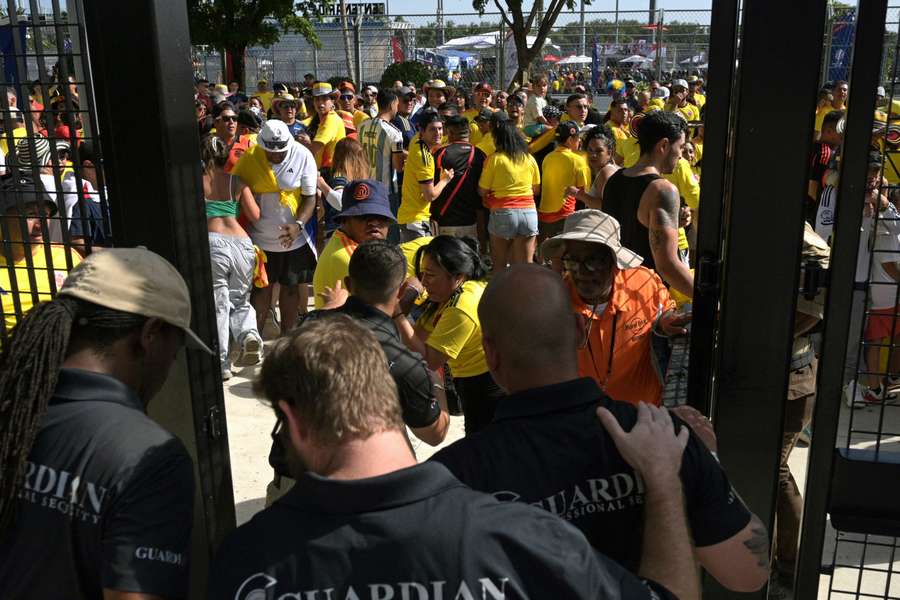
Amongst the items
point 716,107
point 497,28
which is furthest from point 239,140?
point 497,28

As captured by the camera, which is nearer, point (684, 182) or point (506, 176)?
point (684, 182)

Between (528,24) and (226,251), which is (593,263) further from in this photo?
(528,24)

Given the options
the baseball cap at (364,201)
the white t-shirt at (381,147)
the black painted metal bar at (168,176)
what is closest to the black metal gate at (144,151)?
the black painted metal bar at (168,176)

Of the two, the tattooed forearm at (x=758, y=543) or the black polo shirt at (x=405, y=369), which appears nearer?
the tattooed forearm at (x=758, y=543)

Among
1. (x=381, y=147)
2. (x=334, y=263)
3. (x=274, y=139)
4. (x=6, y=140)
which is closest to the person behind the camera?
(x=6, y=140)

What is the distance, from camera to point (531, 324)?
1.90 meters

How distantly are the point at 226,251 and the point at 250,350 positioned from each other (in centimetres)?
92

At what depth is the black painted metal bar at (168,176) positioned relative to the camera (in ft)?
7.20

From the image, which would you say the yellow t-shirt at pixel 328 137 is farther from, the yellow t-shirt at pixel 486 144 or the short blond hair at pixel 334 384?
the short blond hair at pixel 334 384

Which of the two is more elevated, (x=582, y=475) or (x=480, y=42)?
(x=480, y=42)

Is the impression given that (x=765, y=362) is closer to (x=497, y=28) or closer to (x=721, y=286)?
(x=721, y=286)

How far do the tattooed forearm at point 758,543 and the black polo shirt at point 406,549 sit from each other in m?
0.57

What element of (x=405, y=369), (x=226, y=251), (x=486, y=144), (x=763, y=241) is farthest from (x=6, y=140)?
(x=486, y=144)

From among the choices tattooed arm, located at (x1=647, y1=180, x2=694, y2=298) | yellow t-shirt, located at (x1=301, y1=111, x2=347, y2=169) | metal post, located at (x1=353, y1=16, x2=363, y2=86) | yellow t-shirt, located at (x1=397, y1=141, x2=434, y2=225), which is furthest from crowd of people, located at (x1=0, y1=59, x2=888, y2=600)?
metal post, located at (x1=353, y1=16, x2=363, y2=86)
